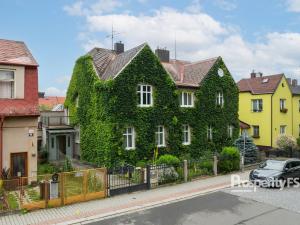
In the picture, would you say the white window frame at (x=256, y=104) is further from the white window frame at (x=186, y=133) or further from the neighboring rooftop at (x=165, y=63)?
the white window frame at (x=186, y=133)

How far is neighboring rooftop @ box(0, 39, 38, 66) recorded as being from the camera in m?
17.2

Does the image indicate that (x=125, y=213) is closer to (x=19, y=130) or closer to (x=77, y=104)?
(x=19, y=130)

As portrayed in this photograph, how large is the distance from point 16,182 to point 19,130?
112 inches

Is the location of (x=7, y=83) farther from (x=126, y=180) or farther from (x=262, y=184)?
(x=262, y=184)

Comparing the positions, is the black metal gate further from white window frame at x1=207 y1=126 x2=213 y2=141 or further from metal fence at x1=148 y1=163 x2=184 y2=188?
white window frame at x1=207 y1=126 x2=213 y2=141

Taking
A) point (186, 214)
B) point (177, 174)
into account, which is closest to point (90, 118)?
point (177, 174)

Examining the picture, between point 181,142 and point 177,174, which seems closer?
point 177,174

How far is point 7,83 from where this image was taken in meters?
17.2

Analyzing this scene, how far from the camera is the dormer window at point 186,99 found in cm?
2600

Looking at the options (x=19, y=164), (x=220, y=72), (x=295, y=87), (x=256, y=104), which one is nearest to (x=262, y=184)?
(x=220, y=72)

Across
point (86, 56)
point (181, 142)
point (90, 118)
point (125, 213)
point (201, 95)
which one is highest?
point (86, 56)

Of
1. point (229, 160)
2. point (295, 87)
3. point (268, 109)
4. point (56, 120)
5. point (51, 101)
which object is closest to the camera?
point (229, 160)

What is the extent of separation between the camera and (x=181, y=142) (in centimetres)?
2547

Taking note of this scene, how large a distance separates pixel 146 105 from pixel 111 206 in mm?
10813
